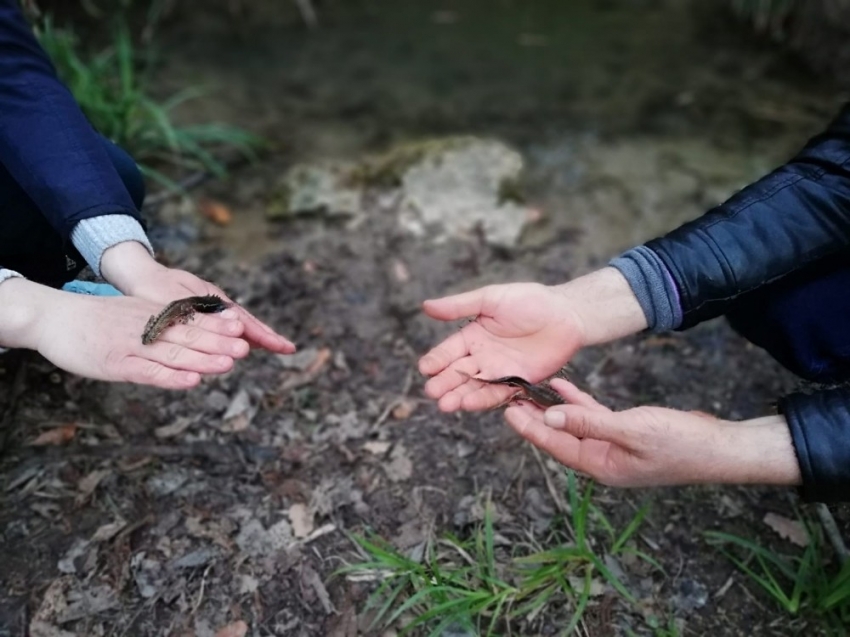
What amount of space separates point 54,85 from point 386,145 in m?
2.56

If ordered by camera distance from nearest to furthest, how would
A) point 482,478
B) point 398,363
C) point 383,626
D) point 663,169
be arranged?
point 383,626 < point 482,478 < point 398,363 < point 663,169

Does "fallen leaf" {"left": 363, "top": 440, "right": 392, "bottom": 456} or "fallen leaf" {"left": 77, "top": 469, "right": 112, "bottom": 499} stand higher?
"fallen leaf" {"left": 77, "top": 469, "right": 112, "bottom": 499}

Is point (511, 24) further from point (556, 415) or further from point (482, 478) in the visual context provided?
point (556, 415)

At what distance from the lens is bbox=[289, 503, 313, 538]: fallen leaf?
2529 mm

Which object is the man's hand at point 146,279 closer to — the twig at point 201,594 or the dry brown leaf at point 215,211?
the twig at point 201,594

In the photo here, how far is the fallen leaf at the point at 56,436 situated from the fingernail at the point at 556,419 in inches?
74.4

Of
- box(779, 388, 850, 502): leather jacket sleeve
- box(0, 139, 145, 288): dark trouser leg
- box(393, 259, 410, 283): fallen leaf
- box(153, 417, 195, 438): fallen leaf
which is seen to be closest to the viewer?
box(779, 388, 850, 502): leather jacket sleeve

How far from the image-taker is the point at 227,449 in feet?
9.15

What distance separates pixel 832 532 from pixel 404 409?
5.31ft

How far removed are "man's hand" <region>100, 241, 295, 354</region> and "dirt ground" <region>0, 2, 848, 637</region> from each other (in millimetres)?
740

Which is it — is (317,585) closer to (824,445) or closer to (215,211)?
(824,445)

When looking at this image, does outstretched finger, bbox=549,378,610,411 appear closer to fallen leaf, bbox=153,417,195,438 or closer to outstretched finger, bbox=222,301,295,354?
outstretched finger, bbox=222,301,295,354

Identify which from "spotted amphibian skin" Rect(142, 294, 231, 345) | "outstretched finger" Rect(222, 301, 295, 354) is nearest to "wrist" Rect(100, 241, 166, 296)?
"spotted amphibian skin" Rect(142, 294, 231, 345)

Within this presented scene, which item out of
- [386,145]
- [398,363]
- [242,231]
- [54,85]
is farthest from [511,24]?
[54,85]
